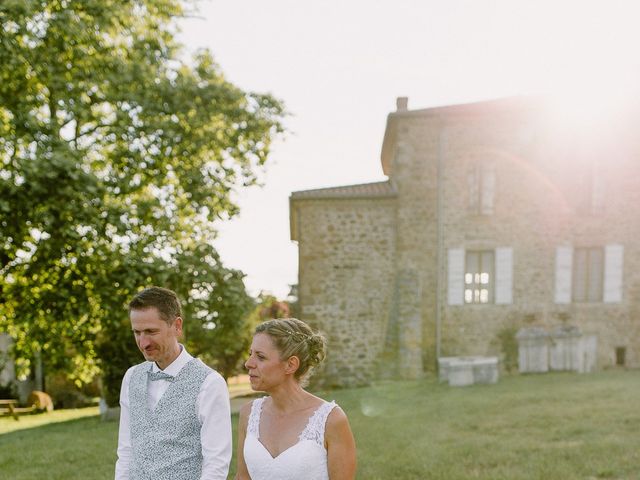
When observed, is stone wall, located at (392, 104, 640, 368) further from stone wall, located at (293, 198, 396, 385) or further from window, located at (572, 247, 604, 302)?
stone wall, located at (293, 198, 396, 385)

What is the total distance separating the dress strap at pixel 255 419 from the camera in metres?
2.84

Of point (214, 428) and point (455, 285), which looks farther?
point (455, 285)

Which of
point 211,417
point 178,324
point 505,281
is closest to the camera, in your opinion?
point 211,417

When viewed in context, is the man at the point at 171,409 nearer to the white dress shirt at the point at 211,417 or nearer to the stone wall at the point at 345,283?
the white dress shirt at the point at 211,417

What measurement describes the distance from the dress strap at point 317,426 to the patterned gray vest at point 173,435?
54cm

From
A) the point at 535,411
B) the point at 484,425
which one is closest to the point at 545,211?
the point at 535,411

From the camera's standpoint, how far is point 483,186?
696 inches

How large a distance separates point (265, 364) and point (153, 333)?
59cm

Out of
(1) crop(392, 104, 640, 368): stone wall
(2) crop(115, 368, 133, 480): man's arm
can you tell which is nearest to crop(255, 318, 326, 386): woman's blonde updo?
(2) crop(115, 368, 133, 480): man's arm

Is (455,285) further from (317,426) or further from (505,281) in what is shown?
(317,426)

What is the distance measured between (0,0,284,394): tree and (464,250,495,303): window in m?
7.95

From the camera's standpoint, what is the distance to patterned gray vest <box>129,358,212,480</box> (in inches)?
109

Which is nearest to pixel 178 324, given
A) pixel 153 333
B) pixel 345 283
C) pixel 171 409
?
pixel 153 333

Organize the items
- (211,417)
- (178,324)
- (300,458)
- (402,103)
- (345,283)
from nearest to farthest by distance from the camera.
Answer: (300,458) → (211,417) → (178,324) → (345,283) → (402,103)
